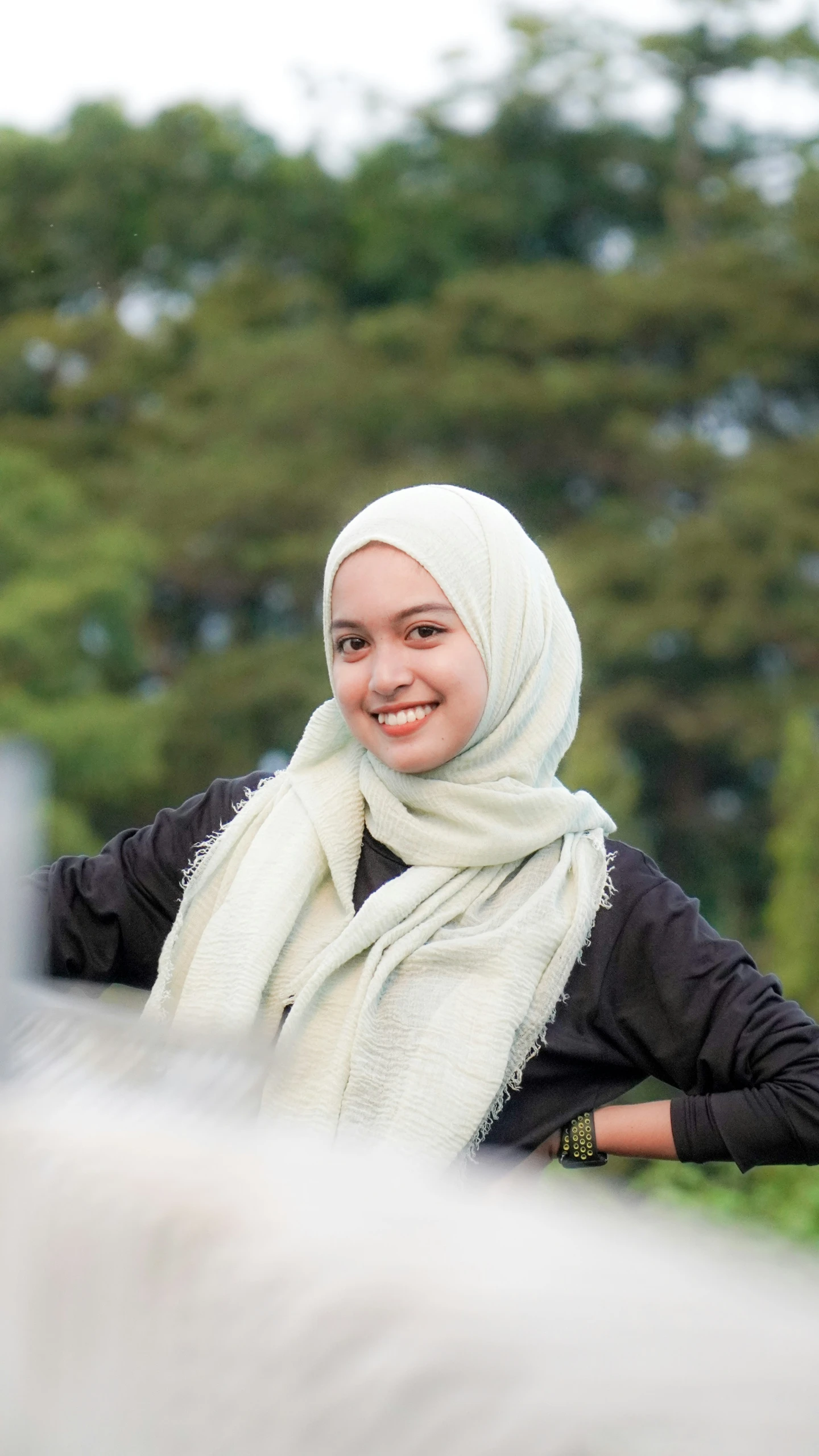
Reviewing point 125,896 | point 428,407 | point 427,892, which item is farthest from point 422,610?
point 428,407

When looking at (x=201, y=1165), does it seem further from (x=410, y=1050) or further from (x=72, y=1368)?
(x=410, y=1050)

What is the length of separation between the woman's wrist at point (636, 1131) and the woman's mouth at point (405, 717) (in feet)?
1.11

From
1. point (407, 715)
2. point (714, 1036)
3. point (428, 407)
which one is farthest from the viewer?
point (428, 407)

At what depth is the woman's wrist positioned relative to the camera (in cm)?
150

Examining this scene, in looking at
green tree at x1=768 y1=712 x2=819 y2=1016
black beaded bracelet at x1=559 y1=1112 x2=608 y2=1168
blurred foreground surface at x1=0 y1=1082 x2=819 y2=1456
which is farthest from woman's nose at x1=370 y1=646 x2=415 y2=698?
green tree at x1=768 y1=712 x2=819 y2=1016

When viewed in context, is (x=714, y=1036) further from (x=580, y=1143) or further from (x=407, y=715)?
(x=407, y=715)

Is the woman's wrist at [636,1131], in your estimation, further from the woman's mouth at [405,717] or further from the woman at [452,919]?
the woman's mouth at [405,717]

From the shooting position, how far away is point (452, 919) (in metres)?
1.55

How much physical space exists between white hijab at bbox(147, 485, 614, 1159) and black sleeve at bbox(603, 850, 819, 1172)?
0.05 metres

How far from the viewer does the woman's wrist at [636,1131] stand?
4.93 ft

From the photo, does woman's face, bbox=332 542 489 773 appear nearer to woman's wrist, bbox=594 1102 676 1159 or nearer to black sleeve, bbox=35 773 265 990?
black sleeve, bbox=35 773 265 990

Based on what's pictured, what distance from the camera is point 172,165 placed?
20.8 m

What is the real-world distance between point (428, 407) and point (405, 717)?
1558cm

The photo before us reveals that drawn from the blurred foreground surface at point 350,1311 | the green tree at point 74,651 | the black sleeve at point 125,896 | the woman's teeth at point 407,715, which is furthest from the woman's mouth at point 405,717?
the green tree at point 74,651
